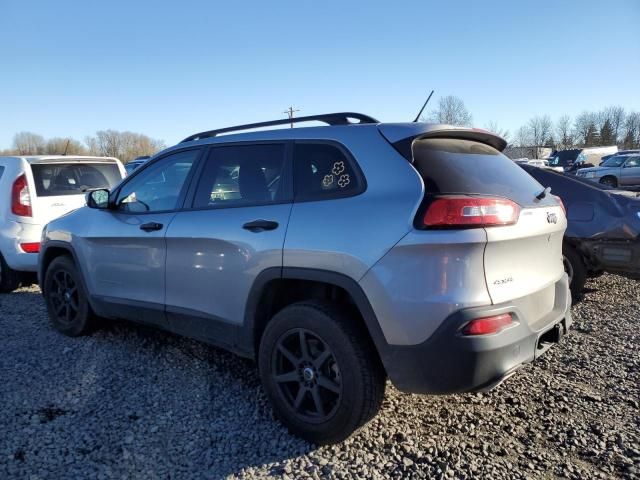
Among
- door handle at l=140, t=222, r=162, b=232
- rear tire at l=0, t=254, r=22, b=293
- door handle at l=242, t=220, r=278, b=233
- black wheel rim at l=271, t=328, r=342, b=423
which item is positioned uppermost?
door handle at l=242, t=220, r=278, b=233

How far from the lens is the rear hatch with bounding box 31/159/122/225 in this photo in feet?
19.5

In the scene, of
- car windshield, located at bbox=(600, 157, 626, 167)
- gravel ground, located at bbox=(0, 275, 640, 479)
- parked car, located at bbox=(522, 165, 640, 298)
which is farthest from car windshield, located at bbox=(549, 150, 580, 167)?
gravel ground, located at bbox=(0, 275, 640, 479)

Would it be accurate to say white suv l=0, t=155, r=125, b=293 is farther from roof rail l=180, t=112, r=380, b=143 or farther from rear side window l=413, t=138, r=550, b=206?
rear side window l=413, t=138, r=550, b=206

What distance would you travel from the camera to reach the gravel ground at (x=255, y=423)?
2562 mm

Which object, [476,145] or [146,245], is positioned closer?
[476,145]

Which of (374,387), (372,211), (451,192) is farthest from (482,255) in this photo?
(374,387)

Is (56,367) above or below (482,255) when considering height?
below

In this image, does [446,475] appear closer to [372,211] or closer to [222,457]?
[222,457]

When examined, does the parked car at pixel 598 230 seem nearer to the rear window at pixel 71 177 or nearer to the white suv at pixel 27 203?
the rear window at pixel 71 177

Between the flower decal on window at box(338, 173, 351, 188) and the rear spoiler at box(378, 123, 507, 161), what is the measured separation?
0.29m

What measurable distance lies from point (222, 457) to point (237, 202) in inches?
59.0

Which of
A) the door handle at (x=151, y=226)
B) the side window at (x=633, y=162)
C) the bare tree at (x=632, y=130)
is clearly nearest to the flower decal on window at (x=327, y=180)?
the door handle at (x=151, y=226)

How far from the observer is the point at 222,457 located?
8.76ft

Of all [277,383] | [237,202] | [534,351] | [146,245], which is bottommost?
[277,383]
